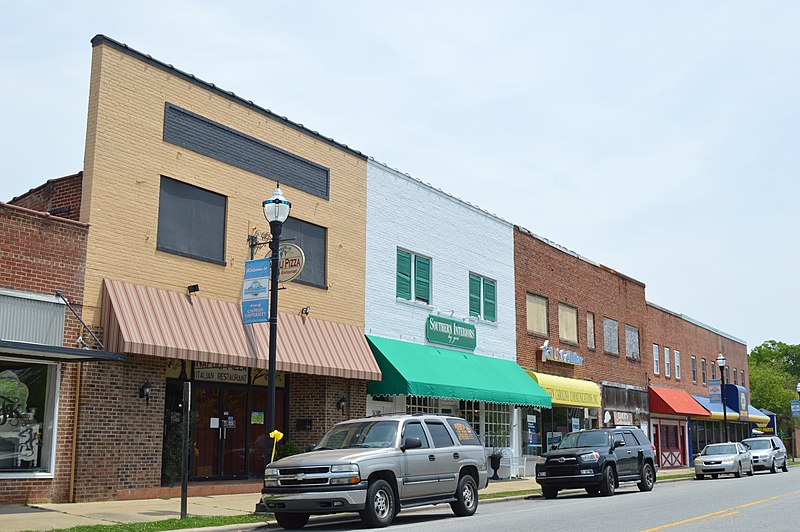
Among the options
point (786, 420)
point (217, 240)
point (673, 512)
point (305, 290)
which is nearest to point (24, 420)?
point (217, 240)

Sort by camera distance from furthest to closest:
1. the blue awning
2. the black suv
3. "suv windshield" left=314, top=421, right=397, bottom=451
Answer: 1. the blue awning
2. the black suv
3. "suv windshield" left=314, top=421, right=397, bottom=451

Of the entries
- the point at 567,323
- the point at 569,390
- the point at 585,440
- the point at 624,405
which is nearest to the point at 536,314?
the point at 567,323

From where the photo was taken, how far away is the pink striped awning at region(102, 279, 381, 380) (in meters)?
15.9

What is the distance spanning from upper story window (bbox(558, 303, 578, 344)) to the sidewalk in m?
17.3

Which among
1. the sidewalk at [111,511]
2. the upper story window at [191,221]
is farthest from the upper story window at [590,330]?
the sidewalk at [111,511]

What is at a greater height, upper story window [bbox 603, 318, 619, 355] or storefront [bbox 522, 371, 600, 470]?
upper story window [bbox 603, 318, 619, 355]

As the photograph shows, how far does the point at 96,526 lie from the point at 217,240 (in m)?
7.88

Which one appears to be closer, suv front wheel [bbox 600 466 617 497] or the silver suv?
the silver suv

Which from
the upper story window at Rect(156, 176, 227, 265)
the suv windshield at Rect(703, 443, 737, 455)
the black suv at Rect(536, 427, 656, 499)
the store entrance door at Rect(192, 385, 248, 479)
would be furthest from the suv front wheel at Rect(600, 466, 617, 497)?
the suv windshield at Rect(703, 443, 737, 455)

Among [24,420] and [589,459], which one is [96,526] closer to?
[24,420]

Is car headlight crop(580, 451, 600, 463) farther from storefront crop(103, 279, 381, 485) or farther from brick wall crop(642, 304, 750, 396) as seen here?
brick wall crop(642, 304, 750, 396)

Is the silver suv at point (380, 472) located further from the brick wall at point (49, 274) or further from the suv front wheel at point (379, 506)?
the brick wall at point (49, 274)

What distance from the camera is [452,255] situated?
26.6 metres

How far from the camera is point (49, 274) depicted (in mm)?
15305
